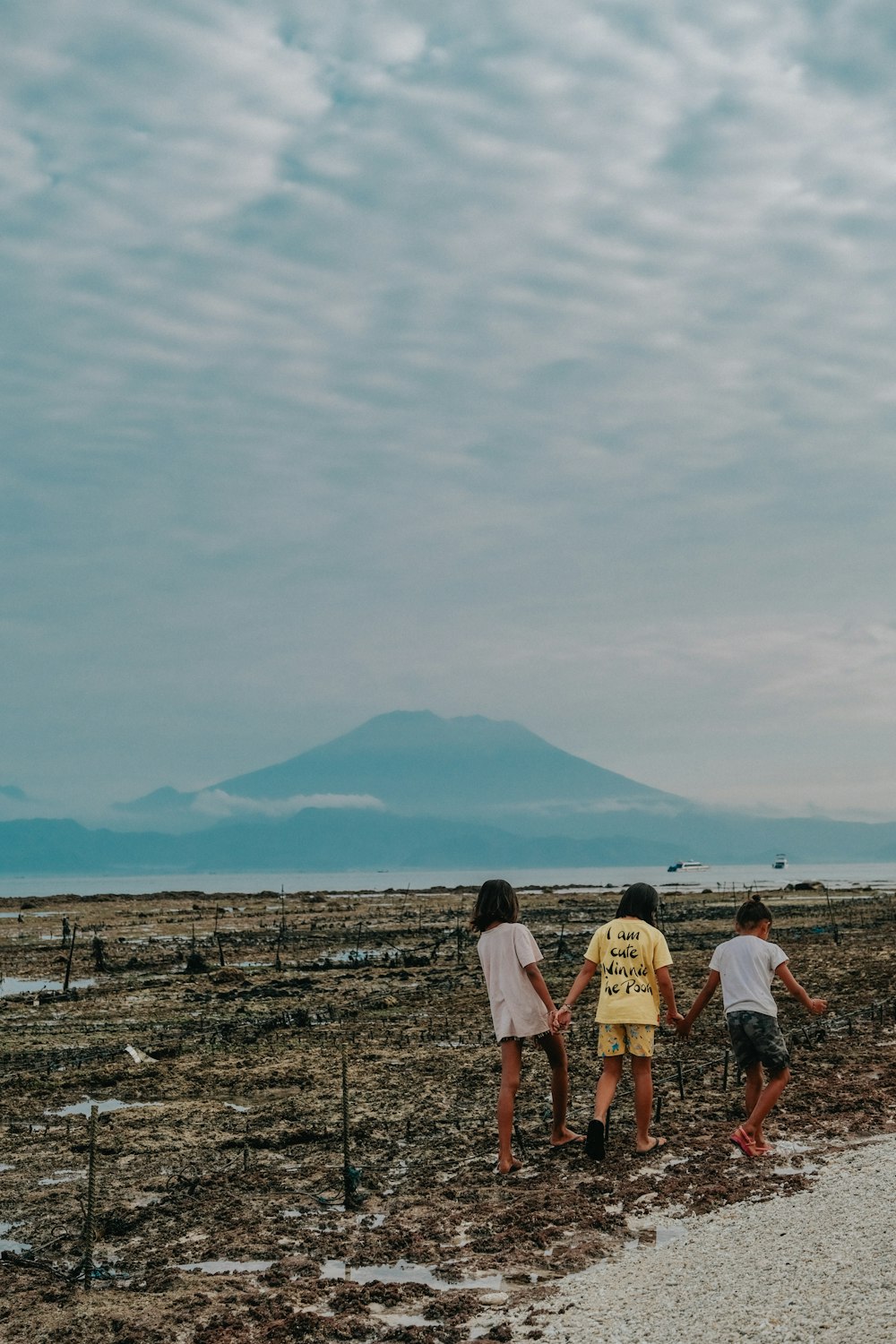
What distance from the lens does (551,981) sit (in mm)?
24500

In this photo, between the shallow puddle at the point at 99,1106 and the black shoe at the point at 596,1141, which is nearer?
the black shoe at the point at 596,1141

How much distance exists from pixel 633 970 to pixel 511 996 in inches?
38.0

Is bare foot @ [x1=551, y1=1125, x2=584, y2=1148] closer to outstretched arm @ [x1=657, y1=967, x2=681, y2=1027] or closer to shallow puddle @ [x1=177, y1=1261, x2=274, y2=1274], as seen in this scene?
outstretched arm @ [x1=657, y1=967, x2=681, y2=1027]

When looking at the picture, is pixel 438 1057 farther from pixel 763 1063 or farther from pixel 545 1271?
pixel 545 1271

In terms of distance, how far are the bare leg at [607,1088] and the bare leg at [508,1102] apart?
0.63 m

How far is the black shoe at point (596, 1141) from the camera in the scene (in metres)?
8.34

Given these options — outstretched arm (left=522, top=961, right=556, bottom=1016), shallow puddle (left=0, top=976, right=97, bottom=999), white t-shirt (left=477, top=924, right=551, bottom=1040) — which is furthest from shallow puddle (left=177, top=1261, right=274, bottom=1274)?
shallow puddle (left=0, top=976, right=97, bottom=999)

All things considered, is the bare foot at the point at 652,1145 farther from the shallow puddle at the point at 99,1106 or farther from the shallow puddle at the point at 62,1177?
the shallow puddle at the point at 99,1106

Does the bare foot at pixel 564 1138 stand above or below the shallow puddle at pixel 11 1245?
above

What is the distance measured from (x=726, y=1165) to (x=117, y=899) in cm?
7762

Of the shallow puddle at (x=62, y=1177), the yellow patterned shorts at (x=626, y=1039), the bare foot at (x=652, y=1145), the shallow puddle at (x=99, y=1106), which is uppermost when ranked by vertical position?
the yellow patterned shorts at (x=626, y=1039)

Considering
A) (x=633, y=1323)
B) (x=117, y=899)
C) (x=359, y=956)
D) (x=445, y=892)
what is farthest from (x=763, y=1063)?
(x=445, y=892)

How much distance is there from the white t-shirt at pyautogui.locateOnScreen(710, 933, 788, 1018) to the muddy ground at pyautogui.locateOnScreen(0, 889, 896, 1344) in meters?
1.13

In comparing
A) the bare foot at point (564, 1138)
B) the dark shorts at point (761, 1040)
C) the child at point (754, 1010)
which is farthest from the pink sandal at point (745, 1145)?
the bare foot at point (564, 1138)
